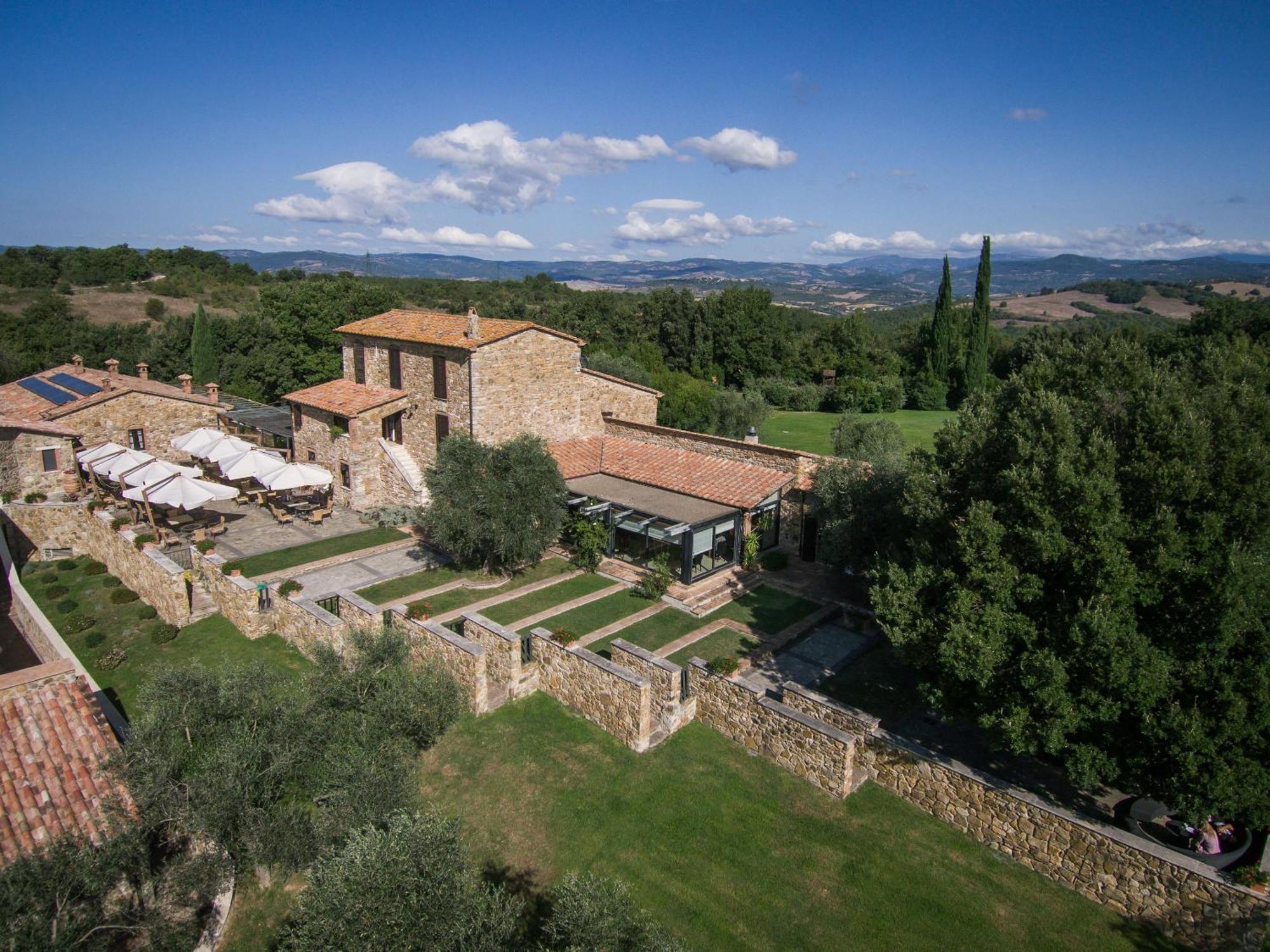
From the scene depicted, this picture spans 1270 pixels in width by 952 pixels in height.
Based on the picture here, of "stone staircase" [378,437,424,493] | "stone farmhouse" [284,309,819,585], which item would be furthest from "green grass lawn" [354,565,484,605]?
"stone staircase" [378,437,424,493]

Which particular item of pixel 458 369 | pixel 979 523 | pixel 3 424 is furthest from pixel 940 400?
pixel 3 424

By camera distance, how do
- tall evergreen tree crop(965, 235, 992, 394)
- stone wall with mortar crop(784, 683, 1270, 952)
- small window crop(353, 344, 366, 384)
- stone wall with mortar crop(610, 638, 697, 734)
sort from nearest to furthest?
stone wall with mortar crop(784, 683, 1270, 952) → stone wall with mortar crop(610, 638, 697, 734) → small window crop(353, 344, 366, 384) → tall evergreen tree crop(965, 235, 992, 394)

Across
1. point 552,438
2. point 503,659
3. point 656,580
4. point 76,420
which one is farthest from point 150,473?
point 656,580

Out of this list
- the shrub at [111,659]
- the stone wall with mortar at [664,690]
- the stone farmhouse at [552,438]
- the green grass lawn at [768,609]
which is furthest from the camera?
the stone farmhouse at [552,438]

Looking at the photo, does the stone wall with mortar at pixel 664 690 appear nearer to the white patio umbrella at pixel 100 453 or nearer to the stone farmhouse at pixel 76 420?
the white patio umbrella at pixel 100 453

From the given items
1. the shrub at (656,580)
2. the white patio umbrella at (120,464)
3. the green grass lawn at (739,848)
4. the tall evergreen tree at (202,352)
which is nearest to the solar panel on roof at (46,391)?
the white patio umbrella at (120,464)

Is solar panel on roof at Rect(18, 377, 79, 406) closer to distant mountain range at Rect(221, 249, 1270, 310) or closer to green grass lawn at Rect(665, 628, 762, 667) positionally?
green grass lawn at Rect(665, 628, 762, 667)

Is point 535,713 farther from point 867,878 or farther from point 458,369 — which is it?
point 458,369
